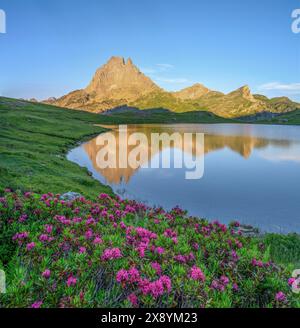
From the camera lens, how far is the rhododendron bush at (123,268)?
5445 mm

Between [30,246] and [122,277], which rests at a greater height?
[30,246]

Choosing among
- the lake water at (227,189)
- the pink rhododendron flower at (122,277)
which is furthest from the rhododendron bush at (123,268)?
the lake water at (227,189)

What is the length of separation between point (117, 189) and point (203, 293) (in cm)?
2750

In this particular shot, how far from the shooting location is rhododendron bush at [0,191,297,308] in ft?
17.9

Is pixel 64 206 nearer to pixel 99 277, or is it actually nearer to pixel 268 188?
pixel 99 277

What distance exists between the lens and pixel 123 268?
20.6 ft

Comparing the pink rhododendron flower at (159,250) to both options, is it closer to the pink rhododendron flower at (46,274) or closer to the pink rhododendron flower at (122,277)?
the pink rhododendron flower at (122,277)

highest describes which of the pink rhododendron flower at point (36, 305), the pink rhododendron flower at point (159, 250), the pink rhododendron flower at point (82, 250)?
the pink rhododendron flower at point (82, 250)

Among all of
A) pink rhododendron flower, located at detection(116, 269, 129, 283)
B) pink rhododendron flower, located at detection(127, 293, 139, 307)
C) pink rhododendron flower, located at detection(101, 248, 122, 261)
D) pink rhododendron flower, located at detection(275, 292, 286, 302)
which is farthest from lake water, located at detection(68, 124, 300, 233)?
pink rhododendron flower, located at detection(127, 293, 139, 307)

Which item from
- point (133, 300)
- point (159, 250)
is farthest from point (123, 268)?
point (159, 250)

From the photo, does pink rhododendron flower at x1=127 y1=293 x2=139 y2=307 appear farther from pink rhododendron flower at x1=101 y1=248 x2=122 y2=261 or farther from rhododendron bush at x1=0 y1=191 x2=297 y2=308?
pink rhododendron flower at x1=101 y1=248 x2=122 y2=261

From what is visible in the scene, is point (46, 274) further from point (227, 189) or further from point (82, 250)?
point (227, 189)
